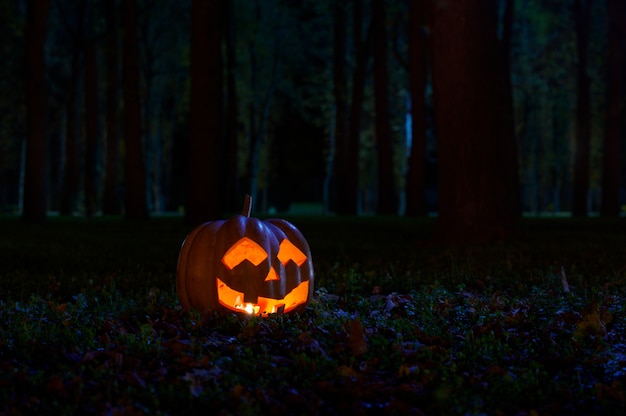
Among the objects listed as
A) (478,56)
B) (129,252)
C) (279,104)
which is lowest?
(129,252)

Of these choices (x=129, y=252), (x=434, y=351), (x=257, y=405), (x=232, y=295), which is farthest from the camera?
(x=129, y=252)

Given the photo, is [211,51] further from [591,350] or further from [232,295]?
[591,350]

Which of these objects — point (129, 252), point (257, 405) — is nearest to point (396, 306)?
point (257, 405)

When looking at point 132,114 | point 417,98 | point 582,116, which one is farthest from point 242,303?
point 582,116

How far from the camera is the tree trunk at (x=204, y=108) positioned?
15.8 metres

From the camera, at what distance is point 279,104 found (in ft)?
155

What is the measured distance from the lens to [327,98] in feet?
137

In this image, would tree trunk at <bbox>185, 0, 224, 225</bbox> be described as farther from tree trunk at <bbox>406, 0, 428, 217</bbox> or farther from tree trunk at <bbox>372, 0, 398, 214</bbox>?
tree trunk at <bbox>372, 0, 398, 214</bbox>

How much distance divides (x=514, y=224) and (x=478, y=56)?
275 cm

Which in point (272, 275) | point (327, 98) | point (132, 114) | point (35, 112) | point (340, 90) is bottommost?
point (272, 275)

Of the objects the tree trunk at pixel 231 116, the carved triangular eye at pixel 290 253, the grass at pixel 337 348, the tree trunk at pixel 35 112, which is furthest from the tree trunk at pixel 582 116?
the carved triangular eye at pixel 290 253

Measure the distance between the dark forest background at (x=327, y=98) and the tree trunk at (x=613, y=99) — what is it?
0.21ft

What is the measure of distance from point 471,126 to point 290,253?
6.37 metres

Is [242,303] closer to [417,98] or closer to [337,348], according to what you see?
[337,348]
